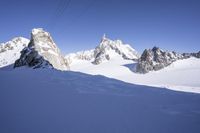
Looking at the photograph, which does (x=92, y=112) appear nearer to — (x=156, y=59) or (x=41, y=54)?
(x=41, y=54)

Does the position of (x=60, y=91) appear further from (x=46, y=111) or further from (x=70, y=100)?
(x=46, y=111)

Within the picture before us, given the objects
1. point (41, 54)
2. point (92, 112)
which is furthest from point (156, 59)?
point (92, 112)

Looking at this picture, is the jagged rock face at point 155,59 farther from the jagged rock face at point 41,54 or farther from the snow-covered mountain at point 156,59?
the jagged rock face at point 41,54

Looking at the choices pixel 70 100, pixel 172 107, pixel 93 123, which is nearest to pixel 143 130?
pixel 93 123

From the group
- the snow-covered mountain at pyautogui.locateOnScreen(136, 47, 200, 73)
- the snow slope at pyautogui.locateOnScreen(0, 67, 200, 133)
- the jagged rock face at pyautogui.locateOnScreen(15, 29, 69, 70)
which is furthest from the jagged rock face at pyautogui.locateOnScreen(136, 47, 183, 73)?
the snow slope at pyautogui.locateOnScreen(0, 67, 200, 133)

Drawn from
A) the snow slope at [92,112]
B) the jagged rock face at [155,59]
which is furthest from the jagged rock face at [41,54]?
the jagged rock face at [155,59]

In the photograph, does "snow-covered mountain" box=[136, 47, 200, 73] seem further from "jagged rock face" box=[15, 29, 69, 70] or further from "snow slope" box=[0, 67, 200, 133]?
"snow slope" box=[0, 67, 200, 133]

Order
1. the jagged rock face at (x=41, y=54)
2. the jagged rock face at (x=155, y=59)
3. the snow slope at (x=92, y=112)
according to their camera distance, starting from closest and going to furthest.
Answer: the snow slope at (x=92, y=112) < the jagged rock face at (x=41, y=54) < the jagged rock face at (x=155, y=59)
